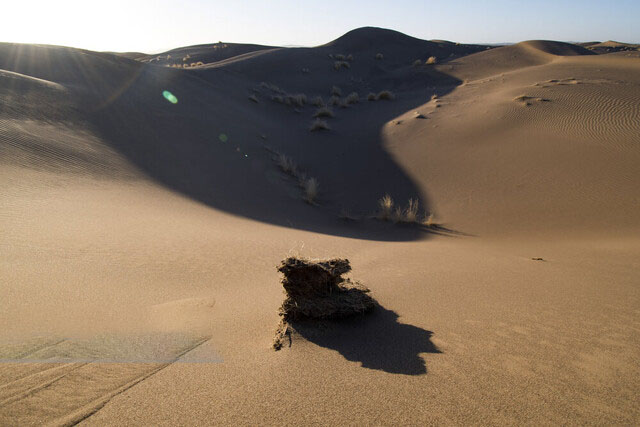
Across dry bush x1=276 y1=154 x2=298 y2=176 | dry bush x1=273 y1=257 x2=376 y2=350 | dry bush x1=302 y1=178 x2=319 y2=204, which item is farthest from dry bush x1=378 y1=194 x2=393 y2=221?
dry bush x1=273 y1=257 x2=376 y2=350

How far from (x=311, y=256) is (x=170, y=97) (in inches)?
575

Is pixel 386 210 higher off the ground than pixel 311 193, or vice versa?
pixel 311 193

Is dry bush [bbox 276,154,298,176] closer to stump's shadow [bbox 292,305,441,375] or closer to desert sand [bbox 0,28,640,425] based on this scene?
desert sand [bbox 0,28,640,425]

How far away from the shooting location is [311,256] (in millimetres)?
5598

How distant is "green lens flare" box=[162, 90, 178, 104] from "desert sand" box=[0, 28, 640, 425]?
5.1 inches

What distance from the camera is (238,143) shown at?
49.9 ft

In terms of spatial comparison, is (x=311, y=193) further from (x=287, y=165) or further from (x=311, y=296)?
(x=311, y=296)

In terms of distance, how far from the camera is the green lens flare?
17020 millimetres

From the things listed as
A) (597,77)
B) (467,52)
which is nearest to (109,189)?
(597,77)

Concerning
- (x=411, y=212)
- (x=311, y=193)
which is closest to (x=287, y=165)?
(x=311, y=193)

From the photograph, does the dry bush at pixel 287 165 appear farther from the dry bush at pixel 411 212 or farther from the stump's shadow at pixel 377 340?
the stump's shadow at pixel 377 340

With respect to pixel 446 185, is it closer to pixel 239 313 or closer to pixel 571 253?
pixel 571 253

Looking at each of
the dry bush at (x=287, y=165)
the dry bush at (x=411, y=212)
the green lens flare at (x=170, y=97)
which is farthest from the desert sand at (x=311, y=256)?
the dry bush at (x=287, y=165)

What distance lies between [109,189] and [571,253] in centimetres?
819
